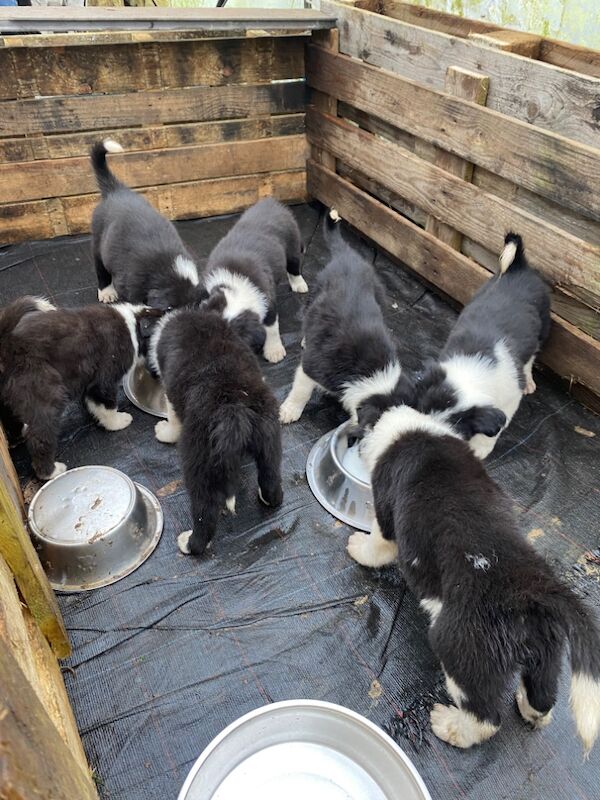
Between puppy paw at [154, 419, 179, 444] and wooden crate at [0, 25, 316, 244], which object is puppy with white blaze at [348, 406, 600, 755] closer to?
puppy paw at [154, 419, 179, 444]

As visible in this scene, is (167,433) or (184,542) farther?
(167,433)

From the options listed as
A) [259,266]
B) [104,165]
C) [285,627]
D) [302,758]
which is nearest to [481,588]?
[302,758]

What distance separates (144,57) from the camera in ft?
15.7

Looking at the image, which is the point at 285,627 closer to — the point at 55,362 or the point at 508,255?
the point at 55,362

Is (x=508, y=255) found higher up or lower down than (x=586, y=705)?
higher up

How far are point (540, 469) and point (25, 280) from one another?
384cm

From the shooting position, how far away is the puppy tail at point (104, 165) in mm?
4133

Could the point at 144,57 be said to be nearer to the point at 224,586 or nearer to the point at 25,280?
the point at 25,280

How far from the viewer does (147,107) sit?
16.3 feet

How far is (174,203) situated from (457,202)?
2567mm

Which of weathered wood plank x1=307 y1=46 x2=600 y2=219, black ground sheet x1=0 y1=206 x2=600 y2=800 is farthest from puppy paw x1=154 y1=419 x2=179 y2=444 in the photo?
weathered wood plank x1=307 y1=46 x2=600 y2=219

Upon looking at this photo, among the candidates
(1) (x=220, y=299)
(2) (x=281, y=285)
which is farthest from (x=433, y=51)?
(1) (x=220, y=299)

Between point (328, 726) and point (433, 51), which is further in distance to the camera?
point (433, 51)

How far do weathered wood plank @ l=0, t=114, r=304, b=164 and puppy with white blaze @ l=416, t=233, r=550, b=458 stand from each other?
9.48ft
